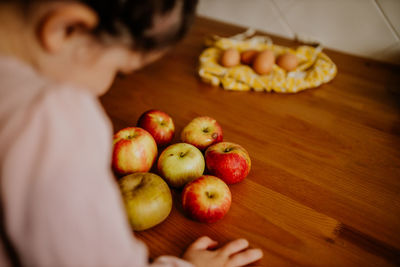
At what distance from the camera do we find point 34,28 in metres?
0.29

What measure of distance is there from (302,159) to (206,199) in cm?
31

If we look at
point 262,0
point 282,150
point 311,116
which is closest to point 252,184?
point 282,150

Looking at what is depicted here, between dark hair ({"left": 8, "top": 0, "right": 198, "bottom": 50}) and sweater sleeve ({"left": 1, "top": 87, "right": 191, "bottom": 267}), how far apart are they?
8cm

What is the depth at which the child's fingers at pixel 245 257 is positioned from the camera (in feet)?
1.54

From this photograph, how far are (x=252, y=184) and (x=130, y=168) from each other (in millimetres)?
273

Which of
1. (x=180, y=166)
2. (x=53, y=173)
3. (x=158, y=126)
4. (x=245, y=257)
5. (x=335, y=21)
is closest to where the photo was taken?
(x=53, y=173)

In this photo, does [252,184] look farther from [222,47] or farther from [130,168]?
[222,47]

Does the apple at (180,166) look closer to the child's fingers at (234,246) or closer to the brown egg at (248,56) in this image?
the child's fingers at (234,246)

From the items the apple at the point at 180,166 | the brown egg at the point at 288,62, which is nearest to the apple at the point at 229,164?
the apple at the point at 180,166

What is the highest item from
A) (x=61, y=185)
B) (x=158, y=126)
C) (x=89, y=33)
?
(x=89, y=33)

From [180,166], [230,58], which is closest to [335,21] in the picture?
[230,58]

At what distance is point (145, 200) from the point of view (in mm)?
498

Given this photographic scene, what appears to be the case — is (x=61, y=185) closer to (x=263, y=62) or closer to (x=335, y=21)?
(x=263, y=62)

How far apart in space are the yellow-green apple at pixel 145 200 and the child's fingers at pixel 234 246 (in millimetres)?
128
